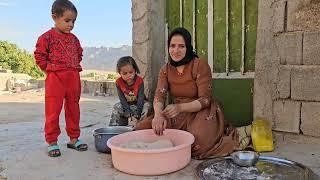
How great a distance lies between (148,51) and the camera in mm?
4082

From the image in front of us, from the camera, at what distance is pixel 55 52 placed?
2873 mm

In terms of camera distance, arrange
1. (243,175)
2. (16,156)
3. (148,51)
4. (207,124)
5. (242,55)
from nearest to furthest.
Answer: (243,175)
(207,124)
(16,156)
(242,55)
(148,51)

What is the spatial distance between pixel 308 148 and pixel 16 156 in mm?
2388

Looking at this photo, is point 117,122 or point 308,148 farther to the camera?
point 117,122

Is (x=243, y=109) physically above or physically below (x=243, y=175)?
above

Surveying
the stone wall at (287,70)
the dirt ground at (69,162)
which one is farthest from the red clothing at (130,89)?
the stone wall at (287,70)

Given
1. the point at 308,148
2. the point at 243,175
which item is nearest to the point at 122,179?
the point at 243,175

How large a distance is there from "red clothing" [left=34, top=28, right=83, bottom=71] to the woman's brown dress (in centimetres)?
78

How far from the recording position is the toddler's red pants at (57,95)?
2.88m

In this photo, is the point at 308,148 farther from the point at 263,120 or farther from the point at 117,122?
the point at 117,122

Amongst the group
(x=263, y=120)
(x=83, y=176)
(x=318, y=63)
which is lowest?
(x=83, y=176)

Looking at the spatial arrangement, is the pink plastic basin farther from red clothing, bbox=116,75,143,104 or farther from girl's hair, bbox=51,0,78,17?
red clothing, bbox=116,75,143,104

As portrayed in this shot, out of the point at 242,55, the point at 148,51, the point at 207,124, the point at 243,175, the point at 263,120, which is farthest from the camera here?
the point at 148,51

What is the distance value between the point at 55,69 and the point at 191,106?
1.11 m
